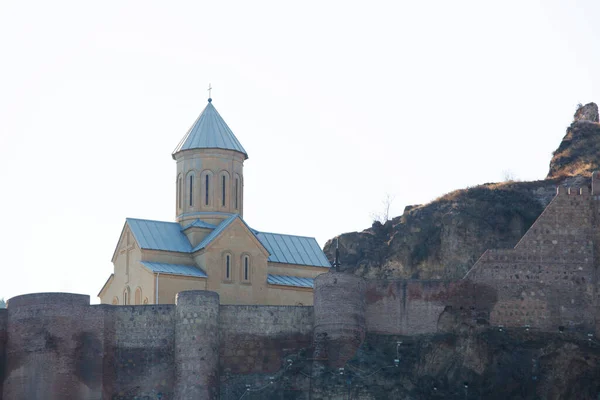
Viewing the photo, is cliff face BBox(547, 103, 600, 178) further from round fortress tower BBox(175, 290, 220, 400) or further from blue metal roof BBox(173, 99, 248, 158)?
round fortress tower BBox(175, 290, 220, 400)

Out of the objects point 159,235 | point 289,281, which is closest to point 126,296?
point 159,235

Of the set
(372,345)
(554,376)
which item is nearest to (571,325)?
(554,376)

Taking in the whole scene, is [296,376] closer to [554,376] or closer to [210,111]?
[554,376]

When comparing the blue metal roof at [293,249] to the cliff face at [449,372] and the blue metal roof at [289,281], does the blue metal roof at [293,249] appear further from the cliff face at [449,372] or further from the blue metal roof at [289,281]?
the cliff face at [449,372]

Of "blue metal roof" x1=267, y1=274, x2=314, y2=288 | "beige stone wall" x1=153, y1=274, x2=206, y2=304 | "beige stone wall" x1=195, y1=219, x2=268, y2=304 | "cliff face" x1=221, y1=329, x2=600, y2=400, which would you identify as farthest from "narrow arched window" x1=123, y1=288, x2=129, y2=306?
"cliff face" x1=221, y1=329, x2=600, y2=400

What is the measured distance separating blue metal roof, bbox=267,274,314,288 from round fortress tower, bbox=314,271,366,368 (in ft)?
22.7

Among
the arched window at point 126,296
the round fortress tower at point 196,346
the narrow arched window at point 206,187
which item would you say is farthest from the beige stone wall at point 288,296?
the round fortress tower at point 196,346

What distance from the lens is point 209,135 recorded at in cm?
6131

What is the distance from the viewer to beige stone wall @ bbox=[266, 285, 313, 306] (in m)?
59.5

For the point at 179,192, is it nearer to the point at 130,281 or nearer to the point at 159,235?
the point at 159,235

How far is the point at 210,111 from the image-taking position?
62.2 metres

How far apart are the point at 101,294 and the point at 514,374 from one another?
57.7 feet

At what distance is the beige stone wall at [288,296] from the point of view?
59.5m

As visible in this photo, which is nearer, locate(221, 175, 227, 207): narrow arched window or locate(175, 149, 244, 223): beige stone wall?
locate(175, 149, 244, 223): beige stone wall
